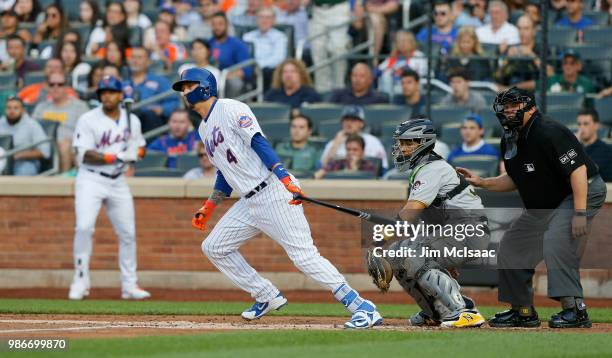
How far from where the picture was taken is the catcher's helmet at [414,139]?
30.5 ft

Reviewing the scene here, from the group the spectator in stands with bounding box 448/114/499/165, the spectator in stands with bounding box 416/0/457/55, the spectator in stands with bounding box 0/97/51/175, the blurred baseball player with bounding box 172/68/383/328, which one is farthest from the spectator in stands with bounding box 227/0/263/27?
the blurred baseball player with bounding box 172/68/383/328

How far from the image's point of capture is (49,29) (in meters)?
18.3

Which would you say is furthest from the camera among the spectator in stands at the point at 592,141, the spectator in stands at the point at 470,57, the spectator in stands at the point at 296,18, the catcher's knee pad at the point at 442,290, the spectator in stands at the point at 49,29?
the spectator in stands at the point at 49,29

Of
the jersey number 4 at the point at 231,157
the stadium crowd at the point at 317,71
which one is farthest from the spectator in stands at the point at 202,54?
the jersey number 4 at the point at 231,157

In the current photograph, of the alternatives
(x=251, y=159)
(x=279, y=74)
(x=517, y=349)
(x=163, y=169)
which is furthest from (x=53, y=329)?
(x=279, y=74)

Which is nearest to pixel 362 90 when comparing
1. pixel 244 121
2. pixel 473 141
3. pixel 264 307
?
pixel 473 141

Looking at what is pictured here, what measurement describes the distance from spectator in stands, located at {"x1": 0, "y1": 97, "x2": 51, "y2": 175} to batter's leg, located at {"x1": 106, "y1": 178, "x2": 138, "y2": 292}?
7.94 ft

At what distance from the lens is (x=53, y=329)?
31.3 feet

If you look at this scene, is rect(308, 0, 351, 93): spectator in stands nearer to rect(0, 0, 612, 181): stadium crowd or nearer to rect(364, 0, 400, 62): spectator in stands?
rect(0, 0, 612, 181): stadium crowd

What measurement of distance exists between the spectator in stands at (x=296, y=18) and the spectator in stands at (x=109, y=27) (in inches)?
82.0

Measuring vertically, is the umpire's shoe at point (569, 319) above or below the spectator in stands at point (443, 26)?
below

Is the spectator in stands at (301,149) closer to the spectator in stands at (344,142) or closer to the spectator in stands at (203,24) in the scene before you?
the spectator in stands at (344,142)

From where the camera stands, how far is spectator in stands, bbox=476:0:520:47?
1567cm

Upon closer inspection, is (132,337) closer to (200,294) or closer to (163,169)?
(200,294)
